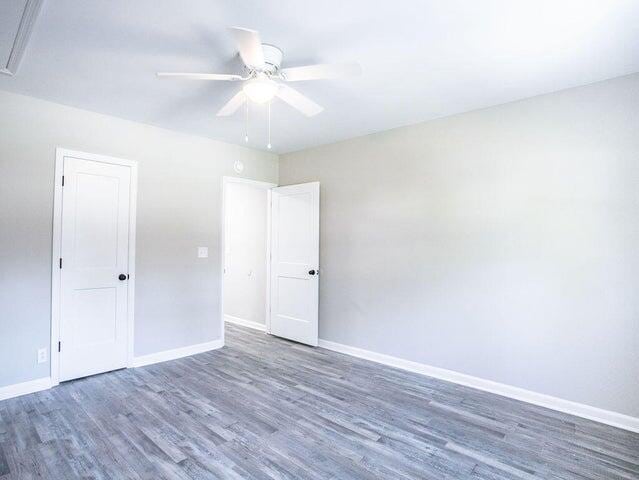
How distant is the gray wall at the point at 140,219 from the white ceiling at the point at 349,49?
12.3 inches

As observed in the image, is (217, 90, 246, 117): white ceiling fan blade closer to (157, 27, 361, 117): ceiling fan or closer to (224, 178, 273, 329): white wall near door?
(157, 27, 361, 117): ceiling fan

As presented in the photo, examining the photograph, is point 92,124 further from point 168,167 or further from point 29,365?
point 29,365

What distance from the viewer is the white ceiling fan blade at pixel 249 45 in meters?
1.73

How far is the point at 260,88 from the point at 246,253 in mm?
3728

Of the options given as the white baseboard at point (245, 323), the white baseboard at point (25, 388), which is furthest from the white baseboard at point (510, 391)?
the white baseboard at point (25, 388)

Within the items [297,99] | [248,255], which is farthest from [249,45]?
[248,255]

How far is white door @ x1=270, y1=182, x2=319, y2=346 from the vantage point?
4512 mm

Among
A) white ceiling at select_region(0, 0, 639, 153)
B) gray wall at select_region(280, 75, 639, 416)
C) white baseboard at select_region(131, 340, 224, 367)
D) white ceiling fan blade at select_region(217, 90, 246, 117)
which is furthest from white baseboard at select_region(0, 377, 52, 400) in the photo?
gray wall at select_region(280, 75, 639, 416)

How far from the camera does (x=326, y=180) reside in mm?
4594

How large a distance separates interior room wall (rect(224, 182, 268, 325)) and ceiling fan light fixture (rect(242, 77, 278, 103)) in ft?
9.72

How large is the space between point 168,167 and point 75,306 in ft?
5.65

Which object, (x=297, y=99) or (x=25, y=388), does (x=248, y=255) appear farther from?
(x=297, y=99)

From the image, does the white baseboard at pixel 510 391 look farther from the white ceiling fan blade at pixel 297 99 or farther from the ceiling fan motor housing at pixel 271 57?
the ceiling fan motor housing at pixel 271 57

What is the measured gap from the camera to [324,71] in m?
2.04
